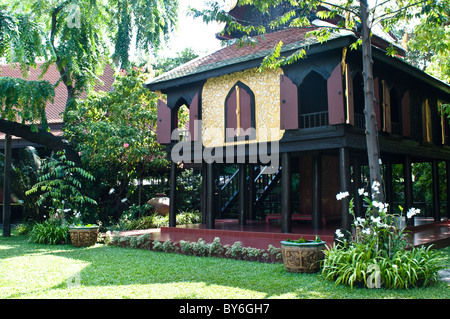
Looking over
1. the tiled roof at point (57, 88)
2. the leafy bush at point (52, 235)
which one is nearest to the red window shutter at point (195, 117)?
the leafy bush at point (52, 235)

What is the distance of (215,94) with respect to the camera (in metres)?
11.0

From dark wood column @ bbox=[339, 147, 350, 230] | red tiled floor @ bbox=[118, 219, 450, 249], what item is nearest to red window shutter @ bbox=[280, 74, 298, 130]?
dark wood column @ bbox=[339, 147, 350, 230]

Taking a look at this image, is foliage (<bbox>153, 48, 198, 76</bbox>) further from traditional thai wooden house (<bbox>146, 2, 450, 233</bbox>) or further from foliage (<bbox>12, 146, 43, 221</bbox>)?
foliage (<bbox>12, 146, 43, 221</bbox>)

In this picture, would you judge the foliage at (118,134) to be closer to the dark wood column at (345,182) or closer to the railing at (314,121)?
the railing at (314,121)

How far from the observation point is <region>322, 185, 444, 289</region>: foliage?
17.7ft

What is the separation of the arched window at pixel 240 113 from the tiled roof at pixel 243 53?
0.74 meters

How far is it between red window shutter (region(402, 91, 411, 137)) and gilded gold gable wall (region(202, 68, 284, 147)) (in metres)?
3.70

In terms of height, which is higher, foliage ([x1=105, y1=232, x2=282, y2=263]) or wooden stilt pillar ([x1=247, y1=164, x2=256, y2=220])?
wooden stilt pillar ([x1=247, y1=164, x2=256, y2=220])

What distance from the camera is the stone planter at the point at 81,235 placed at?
10.0 metres

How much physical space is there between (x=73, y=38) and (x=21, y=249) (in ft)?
22.8

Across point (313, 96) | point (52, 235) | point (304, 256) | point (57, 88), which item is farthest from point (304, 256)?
point (57, 88)

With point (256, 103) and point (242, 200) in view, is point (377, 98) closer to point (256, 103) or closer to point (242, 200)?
point (256, 103)

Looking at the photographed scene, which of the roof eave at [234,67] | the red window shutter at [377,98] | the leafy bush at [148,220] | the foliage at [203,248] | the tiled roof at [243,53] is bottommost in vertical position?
the foliage at [203,248]
